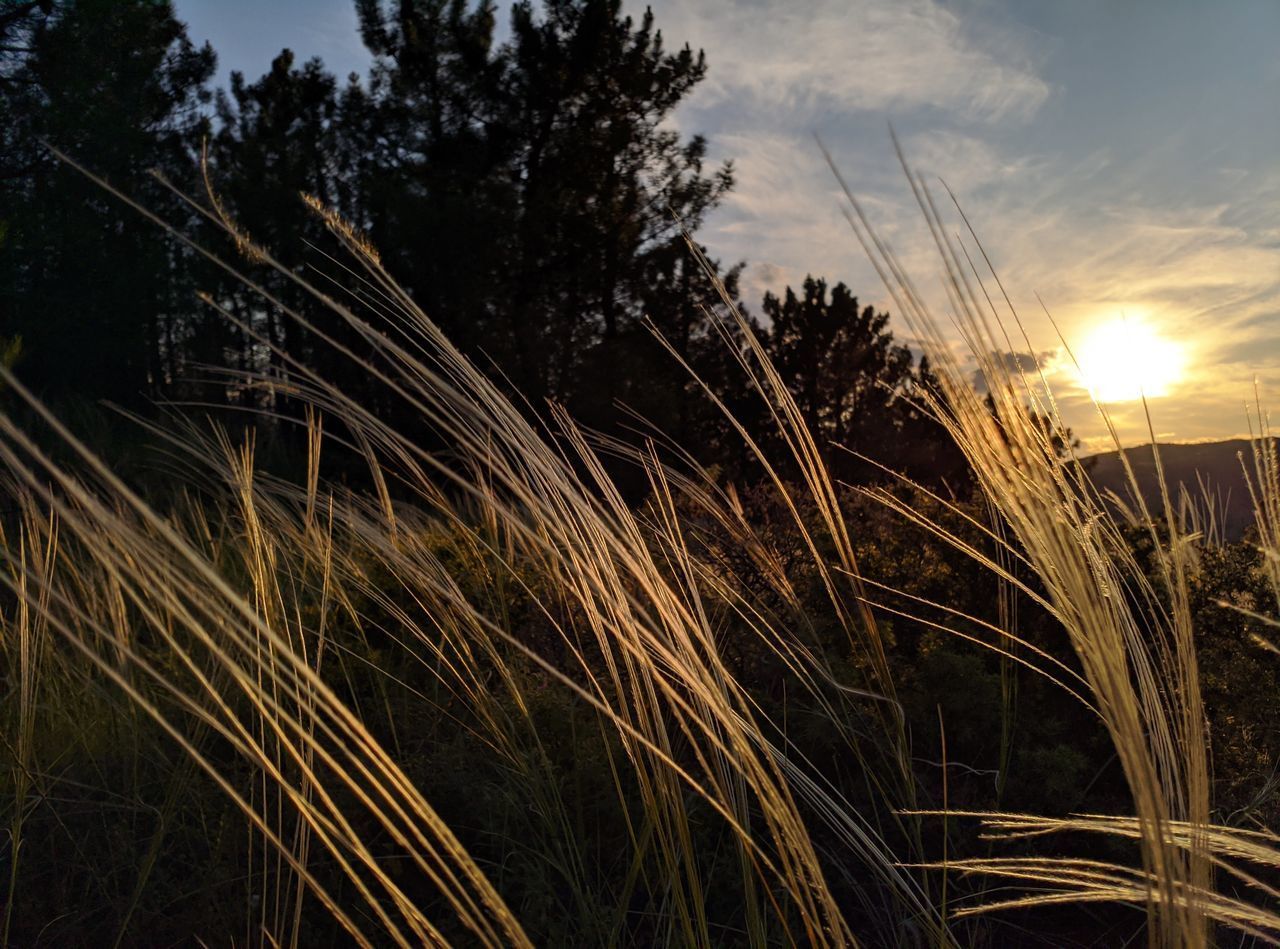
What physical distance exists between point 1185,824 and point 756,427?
14608 mm

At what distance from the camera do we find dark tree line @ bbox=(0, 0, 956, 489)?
37.4 feet

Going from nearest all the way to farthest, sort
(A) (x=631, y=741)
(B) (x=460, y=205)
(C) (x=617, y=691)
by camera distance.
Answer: (C) (x=617, y=691)
(A) (x=631, y=741)
(B) (x=460, y=205)

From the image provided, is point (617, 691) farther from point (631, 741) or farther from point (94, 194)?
point (94, 194)

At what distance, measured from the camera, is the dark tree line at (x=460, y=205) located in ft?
37.4

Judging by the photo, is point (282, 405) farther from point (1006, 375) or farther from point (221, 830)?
point (1006, 375)

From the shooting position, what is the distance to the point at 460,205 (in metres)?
11.1

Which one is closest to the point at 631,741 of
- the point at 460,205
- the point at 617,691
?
the point at 617,691

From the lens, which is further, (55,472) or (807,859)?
(807,859)

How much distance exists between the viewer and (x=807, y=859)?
1064mm

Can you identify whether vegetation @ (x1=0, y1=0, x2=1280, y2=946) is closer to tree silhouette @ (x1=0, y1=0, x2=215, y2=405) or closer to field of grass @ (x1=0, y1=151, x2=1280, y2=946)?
field of grass @ (x1=0, y1=151, x2=1280, y2=946)

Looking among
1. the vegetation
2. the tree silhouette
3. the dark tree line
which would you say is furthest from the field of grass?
the tree silhouette

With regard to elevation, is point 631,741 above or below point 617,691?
below

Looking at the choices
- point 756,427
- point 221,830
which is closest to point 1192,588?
point 221,830

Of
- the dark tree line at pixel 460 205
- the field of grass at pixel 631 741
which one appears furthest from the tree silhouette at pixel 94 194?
the field of grass at pixel 631 741
